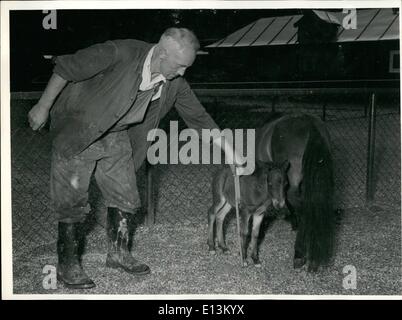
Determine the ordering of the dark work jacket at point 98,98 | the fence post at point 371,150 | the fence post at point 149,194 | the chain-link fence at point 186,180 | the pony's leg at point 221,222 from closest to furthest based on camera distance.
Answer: the dark work jacket at point 98,98
the pony's leg at point 221,222
the fence post at point 149,194
the chain-link fence at point 186,180
the fence post at point 371,150

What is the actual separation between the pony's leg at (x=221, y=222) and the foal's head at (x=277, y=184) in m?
0.64

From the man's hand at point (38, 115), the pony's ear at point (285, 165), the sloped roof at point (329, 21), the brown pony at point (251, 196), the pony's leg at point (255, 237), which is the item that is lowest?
the pony's leg at point (255, 237)

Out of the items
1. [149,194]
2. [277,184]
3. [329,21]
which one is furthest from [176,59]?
[329,21]

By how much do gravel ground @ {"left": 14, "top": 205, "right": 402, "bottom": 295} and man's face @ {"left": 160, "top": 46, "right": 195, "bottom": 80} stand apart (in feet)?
4.82

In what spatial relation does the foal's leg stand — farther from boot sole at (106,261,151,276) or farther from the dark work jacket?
the dark work jacket

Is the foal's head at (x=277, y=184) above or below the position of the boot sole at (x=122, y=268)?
above

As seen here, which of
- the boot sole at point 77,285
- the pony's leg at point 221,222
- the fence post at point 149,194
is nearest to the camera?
the boot sole at point 77,285

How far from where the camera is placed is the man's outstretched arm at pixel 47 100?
10.0ft

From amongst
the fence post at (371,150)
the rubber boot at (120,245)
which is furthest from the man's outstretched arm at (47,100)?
the fence post at (371,150)

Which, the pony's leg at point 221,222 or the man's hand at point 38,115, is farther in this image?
the pony's leg at point 221,222

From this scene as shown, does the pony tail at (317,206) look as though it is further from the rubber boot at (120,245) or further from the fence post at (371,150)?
the fence post at (371,150)

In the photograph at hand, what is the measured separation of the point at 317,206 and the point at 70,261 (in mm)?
1720

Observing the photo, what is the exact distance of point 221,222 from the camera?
13.6 ft

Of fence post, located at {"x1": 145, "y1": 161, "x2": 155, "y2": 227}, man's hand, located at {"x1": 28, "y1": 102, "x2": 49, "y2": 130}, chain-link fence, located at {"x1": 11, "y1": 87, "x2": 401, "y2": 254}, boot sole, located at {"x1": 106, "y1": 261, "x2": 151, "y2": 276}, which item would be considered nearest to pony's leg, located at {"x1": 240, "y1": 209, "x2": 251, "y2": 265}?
boot sole, located at {"x1": 106, "y1": 261, "x2": 151, "y2": 276}
